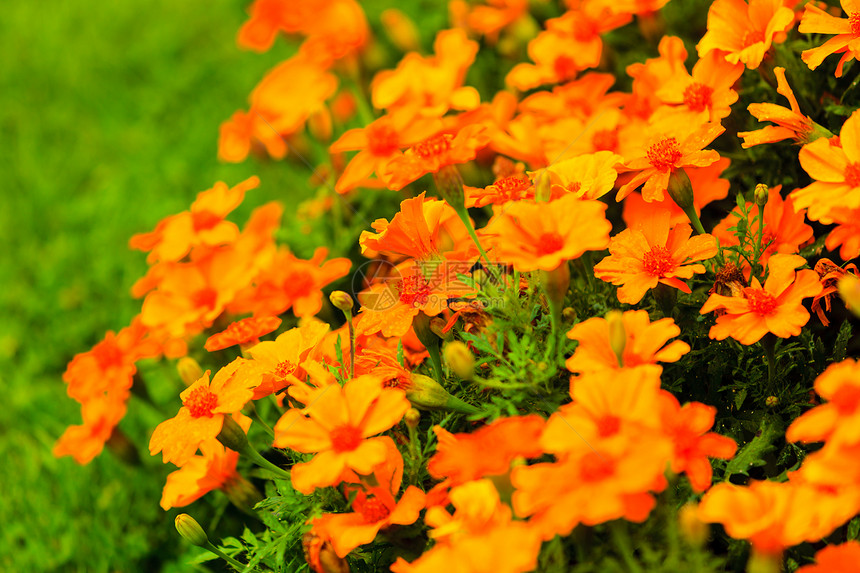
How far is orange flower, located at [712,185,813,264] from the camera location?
1.49 metres

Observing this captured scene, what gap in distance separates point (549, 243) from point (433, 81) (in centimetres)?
97

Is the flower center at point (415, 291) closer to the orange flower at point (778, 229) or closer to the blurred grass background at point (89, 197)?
the orange flower at point (778, 229)

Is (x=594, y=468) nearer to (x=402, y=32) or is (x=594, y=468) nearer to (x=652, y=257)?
(x=652, y=257)

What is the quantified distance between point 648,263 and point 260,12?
1872mm

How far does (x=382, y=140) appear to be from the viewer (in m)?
1.81

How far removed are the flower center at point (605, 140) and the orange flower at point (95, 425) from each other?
1.19 meters

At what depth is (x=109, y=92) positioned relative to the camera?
3816 mm

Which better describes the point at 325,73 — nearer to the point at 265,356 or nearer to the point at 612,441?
the point at 265,356

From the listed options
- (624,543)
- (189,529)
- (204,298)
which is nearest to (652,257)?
(624,543)

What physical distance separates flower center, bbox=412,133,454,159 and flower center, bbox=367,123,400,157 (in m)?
0.27

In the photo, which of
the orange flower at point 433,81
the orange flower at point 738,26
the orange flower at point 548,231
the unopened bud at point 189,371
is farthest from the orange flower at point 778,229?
the unopened bud at point 189,371

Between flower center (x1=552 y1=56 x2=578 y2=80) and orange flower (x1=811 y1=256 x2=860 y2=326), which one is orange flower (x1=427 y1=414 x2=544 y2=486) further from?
A: flower center (x1=552 y1=56 x2=578 y2=80)

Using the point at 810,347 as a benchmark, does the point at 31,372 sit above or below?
below

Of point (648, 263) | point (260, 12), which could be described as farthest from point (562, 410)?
point (260, 12)
